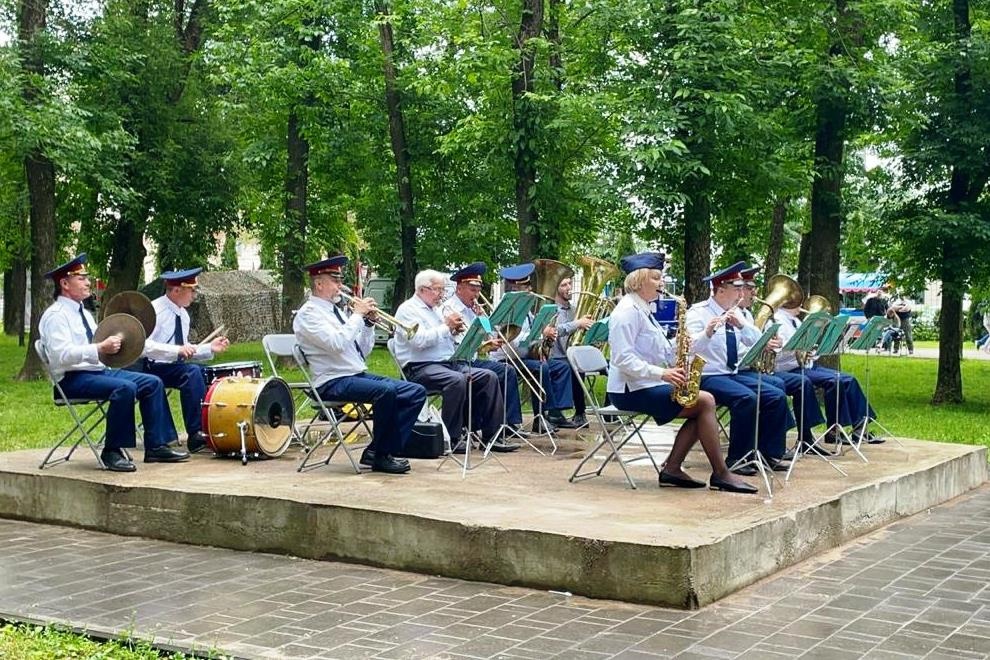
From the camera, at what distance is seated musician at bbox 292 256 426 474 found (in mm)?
9086

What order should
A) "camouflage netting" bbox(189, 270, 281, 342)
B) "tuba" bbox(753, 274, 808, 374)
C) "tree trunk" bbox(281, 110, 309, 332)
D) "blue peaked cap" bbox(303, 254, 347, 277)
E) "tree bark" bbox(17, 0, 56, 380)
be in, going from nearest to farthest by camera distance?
"blue peaked cap" bbox(303, 254, 347, 277)
"tuba" bbox(753, 274, 808, 374)
"tree bark" bbox(17, 0, 56, 380)
"tree trunk" bbox(281, 110, 309, 332)
"camouflage netting" bbox(189, 270, 281, 342)

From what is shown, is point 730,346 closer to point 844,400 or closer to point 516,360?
point 844,400

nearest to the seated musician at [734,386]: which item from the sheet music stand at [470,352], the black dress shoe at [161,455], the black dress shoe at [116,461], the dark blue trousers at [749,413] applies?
the dark blue trousers at [749,413]

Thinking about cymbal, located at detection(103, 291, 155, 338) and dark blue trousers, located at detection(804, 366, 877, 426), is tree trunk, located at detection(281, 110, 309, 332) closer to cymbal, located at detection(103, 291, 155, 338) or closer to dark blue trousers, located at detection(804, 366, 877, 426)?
cymbal, located at detection(103, 291, 155, 338)

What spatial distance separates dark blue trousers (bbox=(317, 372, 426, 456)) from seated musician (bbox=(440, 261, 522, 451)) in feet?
5.00

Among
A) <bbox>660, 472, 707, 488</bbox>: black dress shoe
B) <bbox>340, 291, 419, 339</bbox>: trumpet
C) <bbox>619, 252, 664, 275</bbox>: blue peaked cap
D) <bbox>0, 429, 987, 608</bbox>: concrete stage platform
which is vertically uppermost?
<bbox>619, 252, 664, 275</bbox>: blue peaked cap

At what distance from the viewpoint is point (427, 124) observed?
78.0 feet

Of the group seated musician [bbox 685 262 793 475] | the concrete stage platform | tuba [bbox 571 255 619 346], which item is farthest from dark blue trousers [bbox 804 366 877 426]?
tuba [bbox 571 255 619 346]

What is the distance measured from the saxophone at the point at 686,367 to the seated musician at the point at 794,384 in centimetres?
130

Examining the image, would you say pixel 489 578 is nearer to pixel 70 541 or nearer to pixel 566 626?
pixel 566 626

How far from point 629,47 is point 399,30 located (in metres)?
6.36

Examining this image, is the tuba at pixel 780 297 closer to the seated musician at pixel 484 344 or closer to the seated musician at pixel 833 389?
the seated musician at pixel 833 389

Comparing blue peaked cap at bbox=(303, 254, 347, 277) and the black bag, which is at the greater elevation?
blue peaked cap at bbox=(303, 254, 347, 277)

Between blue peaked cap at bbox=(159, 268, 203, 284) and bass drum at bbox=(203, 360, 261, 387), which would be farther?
bass drum at bbox=(203, 360, 261, 387)
